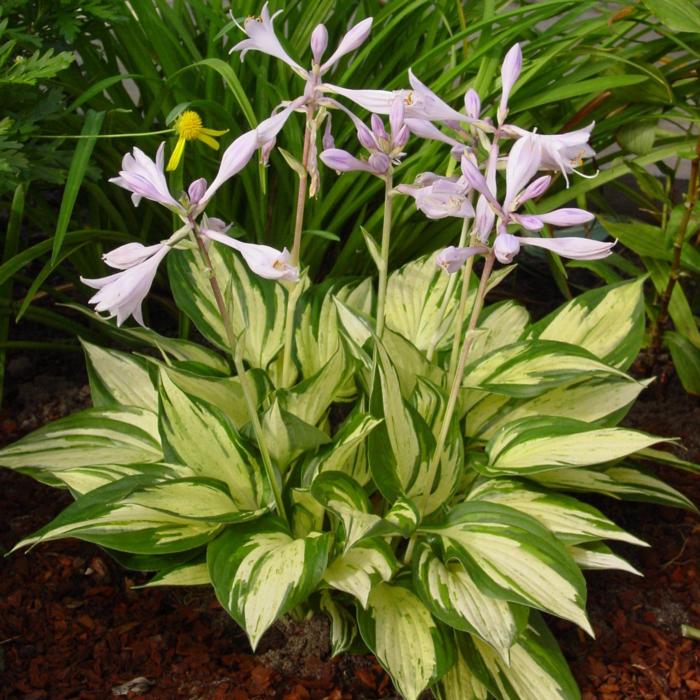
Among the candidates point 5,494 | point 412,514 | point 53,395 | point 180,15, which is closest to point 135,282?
point 412,514

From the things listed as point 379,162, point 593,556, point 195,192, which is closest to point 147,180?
point 195,192

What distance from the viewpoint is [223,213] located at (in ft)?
6.16

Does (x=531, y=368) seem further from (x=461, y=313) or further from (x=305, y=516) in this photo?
(x=305, y=516)

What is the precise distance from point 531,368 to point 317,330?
386 mm

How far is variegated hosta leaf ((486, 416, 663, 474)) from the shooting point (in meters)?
1.31

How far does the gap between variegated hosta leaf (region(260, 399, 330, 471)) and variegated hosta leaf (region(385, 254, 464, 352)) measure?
0.34 meters

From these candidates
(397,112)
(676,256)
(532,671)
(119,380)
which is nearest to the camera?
(397,112)

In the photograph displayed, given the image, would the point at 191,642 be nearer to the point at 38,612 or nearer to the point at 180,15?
the point at 38,612

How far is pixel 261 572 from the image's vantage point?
1.22 meters

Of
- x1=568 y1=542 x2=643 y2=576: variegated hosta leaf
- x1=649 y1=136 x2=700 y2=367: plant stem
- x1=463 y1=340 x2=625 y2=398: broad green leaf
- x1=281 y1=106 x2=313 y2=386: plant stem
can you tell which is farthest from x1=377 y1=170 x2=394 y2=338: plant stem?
x1=649 y1=136 x2=700 y2=367: plant stem

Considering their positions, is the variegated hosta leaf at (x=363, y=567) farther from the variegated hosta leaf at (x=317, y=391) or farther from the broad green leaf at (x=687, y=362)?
the broad green leaf at (x=687, y=362)

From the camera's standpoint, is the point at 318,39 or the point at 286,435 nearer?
the point at 318,39

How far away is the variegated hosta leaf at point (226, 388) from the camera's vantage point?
4.80 ft

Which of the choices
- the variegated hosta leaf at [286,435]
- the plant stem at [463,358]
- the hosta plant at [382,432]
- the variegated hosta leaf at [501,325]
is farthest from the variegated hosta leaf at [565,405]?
the variegated hosta leaf at [286,435]
